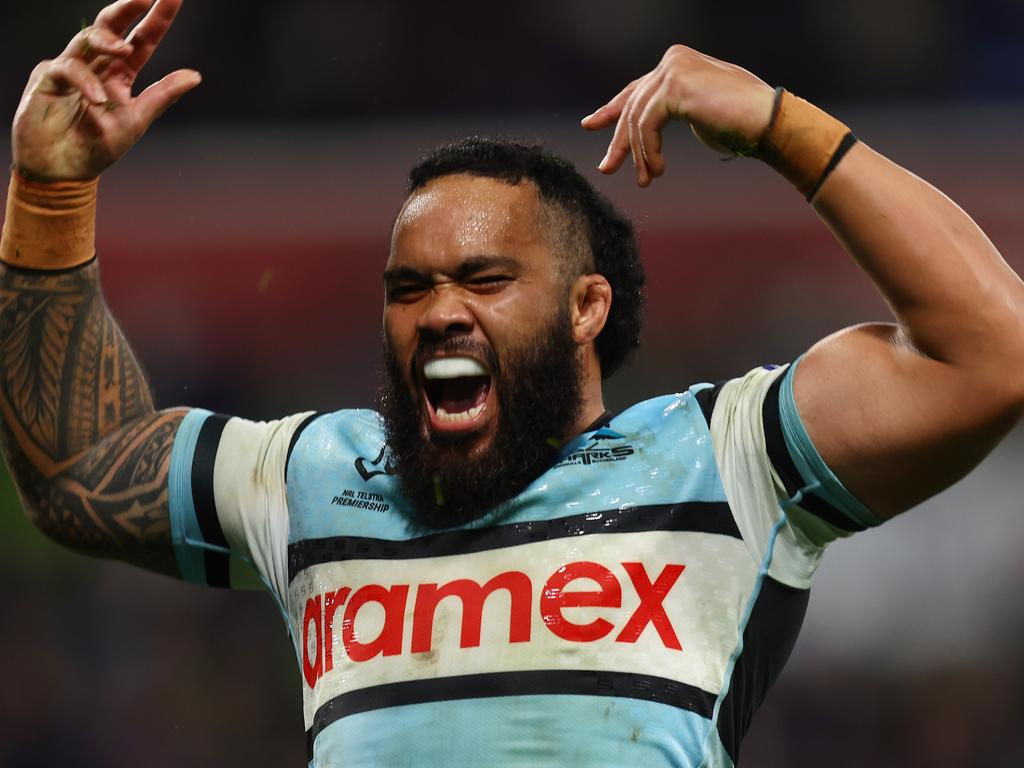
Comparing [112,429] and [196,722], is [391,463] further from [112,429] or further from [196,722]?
[196,722]

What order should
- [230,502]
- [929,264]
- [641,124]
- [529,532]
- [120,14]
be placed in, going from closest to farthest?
[929,264], [641,124], [529,532], [120,14], [230,502]

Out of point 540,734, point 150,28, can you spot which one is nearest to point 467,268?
point 150,28

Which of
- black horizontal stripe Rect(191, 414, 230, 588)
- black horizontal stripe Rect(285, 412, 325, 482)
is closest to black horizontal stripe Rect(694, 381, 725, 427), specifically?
black horizontal stripe Rect(285, 412, 325, 482)

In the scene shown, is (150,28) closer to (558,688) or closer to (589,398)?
(589,398)

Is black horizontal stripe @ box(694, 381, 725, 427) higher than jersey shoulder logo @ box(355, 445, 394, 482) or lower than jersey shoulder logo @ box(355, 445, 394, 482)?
higher

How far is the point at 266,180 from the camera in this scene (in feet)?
22.8

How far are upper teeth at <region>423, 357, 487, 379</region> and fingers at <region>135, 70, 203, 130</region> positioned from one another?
674 mm

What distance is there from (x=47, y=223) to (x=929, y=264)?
1.57 meters

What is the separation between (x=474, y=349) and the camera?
2535 millimetres

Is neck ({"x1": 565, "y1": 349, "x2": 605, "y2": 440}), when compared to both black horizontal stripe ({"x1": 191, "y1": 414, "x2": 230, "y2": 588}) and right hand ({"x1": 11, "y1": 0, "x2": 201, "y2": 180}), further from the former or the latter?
right hand ({"x1": 11, "y1": 0, "x2": 201, "y2": 180})

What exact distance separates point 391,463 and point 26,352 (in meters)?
0.72

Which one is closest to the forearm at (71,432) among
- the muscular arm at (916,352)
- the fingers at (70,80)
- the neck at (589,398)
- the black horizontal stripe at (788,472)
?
the fingers at (70,80)

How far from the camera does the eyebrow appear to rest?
2562 mm

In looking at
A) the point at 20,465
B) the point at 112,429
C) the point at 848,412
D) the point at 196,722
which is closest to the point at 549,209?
the point at 848,412
